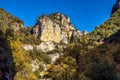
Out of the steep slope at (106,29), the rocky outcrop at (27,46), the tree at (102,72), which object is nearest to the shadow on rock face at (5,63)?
the tree at (102,72)

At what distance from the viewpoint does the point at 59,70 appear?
77.4 meters

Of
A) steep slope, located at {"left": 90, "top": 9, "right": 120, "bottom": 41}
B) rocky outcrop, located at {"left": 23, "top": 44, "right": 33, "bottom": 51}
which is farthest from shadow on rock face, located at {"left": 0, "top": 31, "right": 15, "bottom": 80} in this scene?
rocky outcrop, located at {"left": 23, "top": 44, "right": 33, "bottom": 51}

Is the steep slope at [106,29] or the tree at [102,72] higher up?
the steep slope at [106,29]

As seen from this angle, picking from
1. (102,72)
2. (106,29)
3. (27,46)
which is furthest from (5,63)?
(27,46)

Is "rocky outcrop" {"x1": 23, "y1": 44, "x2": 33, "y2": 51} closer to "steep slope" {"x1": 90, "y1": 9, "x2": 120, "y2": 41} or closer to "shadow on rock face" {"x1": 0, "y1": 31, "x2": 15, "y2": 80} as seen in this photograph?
"steep slope" {"x1": 90, "y1": 9, "x2": 120, "y2": 41}

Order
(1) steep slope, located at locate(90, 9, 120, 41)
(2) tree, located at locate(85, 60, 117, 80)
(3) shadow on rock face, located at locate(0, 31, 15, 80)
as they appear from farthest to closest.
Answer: (1) steep slope, located at locate(90, 9, 120, 41) < (3) shadow on rock face, located at locate(0, 31, 15, 80) < (2) tree, located at locate(85, 60, 117, 80)

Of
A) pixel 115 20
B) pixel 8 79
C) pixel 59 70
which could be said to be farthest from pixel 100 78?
pixel 115 20

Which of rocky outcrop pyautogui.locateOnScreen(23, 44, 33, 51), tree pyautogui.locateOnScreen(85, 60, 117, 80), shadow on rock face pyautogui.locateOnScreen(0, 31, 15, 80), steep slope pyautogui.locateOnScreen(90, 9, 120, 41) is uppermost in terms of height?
rocky outcrop pyautogui.locateOnScreen(23, 44, 33, 51)

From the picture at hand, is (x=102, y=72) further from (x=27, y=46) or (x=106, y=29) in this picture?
(x=27, y=46)

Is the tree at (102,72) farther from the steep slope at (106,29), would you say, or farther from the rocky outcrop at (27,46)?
the rocky outcrop at (27,46)

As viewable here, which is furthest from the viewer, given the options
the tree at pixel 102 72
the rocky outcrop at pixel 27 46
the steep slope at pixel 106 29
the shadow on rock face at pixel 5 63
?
the rocky outcrop at pixel 27 46

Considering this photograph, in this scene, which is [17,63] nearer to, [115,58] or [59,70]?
[59,70]

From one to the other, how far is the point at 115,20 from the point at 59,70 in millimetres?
56082

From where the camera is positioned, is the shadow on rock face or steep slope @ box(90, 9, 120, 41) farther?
steep slope @ box(90, 9, 120, 41)
